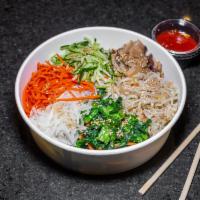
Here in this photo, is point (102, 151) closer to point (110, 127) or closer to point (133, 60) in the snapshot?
point (110, 127)

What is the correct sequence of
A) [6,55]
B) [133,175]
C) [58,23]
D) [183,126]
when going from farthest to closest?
1. [58,23]
2. [6,55]
3. [183,126]
4. [133,175]

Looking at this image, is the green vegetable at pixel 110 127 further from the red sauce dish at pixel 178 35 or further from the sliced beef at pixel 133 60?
the red sauce dish at pixel 178 35

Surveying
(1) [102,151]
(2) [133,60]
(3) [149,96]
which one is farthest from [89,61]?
(1) [102,151]

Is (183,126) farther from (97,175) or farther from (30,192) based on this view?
(30,192)

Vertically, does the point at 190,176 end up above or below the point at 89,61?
below

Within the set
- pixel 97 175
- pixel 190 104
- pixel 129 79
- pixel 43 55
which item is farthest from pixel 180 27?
pixel 97 175

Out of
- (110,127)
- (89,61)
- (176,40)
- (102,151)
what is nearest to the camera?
(102,151)

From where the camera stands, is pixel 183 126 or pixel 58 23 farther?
pixel 58 23

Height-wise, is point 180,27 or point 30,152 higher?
point 180,27
